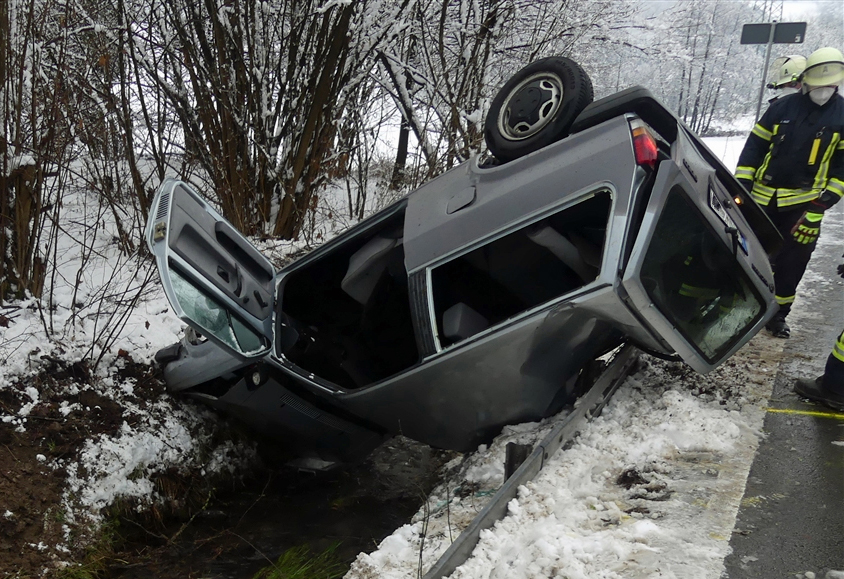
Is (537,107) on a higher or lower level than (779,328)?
higher

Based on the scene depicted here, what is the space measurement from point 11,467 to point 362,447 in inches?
72.3

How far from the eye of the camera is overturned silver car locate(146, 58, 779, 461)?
8.39 ft

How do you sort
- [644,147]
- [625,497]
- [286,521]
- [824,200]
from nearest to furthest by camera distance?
[625,497], [644,147], [286,521], [824,200]

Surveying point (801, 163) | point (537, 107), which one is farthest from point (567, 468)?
point (801, 163)

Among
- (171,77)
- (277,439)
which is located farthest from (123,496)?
(171,77)

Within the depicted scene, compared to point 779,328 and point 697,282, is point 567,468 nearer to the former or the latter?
point 697,282

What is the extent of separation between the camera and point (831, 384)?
10.4 feet

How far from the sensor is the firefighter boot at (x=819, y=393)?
3143mm

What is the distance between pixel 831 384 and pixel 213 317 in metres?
3.14

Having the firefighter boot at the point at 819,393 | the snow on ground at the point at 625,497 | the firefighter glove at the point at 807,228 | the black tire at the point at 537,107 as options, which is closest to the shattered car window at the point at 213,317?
the snow on ground at the point at 625,497

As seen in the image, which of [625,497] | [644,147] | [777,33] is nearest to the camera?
[625,497]

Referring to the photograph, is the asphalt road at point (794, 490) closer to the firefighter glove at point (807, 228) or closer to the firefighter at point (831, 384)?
the firefighter at point (831, 384)

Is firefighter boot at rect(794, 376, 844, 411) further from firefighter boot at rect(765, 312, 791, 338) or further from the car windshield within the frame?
firefighter boot at rect(765, 312, 791, 338)

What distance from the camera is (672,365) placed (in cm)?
355
